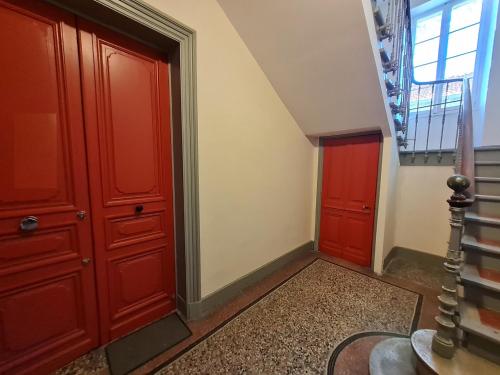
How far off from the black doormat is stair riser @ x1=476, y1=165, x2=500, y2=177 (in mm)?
2824

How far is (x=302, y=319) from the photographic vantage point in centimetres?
176

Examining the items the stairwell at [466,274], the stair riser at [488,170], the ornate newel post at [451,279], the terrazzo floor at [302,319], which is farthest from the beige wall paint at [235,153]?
the stair riser at [488,170]

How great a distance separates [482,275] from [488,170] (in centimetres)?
103

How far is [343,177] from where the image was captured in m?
2.88

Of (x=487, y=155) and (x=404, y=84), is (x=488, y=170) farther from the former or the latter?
(x=404, y=84)

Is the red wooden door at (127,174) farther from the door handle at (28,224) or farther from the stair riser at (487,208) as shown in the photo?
the stair riser at (487,208)

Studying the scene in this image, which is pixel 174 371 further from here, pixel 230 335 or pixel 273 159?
pixel 273 159

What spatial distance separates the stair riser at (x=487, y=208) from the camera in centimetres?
146

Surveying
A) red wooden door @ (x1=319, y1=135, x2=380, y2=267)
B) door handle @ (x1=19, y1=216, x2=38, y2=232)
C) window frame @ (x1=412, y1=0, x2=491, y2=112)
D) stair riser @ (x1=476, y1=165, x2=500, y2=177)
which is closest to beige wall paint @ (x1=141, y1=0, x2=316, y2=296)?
red wooden door @ (x1=319, y1=135, x2=380, y2=267)

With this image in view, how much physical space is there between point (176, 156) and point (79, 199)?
2.30 ft

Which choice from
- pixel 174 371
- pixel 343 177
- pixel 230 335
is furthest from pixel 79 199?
pixel 343 177

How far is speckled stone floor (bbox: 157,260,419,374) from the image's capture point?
135 cm

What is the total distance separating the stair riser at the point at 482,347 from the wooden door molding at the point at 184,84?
70.7 inches

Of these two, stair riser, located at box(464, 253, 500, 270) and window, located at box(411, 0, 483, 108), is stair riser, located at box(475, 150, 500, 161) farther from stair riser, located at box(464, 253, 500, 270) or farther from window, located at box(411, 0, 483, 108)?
window, located at box(411, 0, 483, 108)
